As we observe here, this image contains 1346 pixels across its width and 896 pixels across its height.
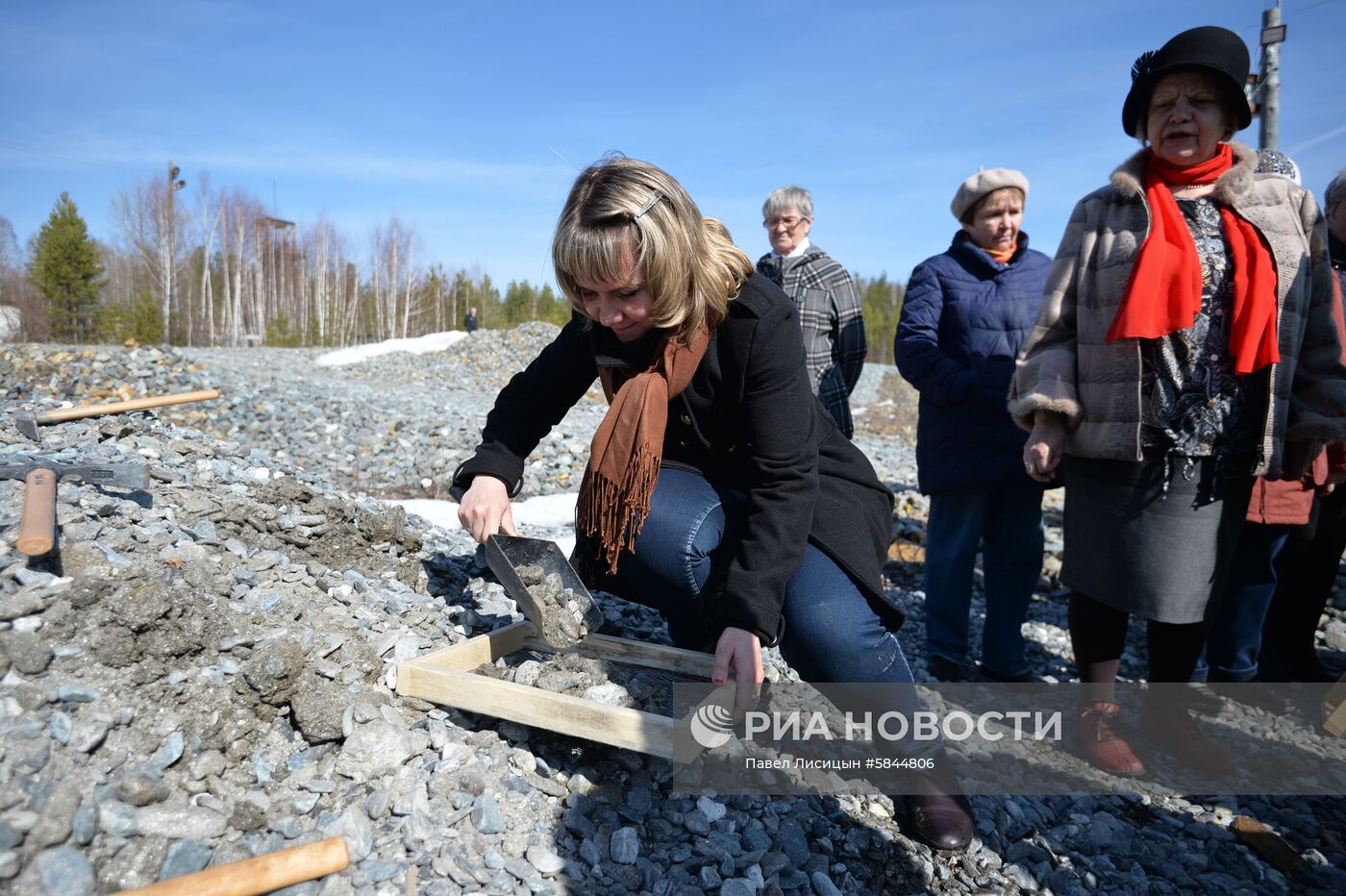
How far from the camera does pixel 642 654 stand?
2289 mm

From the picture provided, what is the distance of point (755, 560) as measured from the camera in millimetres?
1864

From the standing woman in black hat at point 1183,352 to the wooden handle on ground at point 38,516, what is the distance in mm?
2593

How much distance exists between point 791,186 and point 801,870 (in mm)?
3132

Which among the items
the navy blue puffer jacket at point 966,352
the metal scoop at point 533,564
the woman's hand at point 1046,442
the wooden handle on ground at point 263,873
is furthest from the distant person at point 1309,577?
the wooden handle on ground at point 263,873

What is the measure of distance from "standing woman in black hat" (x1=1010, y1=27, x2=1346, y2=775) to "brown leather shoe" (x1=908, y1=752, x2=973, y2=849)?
764mm

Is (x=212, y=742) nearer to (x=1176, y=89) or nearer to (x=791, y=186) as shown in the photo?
(x=1176, y=89)

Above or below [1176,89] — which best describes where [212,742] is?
below

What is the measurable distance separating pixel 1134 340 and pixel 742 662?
1.45 m

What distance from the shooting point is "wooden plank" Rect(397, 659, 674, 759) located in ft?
5.74

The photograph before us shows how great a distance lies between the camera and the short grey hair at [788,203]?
12.6 ft

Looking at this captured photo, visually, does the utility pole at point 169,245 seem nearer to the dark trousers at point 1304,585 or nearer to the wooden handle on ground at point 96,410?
the wooden handle on ground at point 96,410

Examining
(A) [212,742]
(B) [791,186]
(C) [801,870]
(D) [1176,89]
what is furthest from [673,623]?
(B) [791,186]

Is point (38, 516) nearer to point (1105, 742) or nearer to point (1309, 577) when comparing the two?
point (1105, 742)

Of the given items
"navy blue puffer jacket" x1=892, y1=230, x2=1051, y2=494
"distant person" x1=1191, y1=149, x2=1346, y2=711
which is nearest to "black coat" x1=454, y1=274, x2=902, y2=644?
"navy blue puffer jacket" x1=892, y1=230, x2=1051, y2=494
